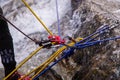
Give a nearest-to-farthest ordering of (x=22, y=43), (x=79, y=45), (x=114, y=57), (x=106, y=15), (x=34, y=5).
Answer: (x=79, y=45), (x=114, y=57), (x=106, y=15), (x=22, y=43), (x=34, y=5)

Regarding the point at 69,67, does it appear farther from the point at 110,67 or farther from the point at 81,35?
the point at 110,67

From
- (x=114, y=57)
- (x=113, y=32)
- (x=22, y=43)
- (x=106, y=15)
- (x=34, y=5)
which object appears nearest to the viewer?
(x=114, y=57)

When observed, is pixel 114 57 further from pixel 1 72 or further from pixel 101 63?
pixel 1 72

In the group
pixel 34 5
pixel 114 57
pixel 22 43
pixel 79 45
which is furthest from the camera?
pixel 34 5

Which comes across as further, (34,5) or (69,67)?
(34,5)

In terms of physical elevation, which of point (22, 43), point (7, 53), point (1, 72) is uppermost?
point (7, 53)

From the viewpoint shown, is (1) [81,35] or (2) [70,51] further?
(1) [81,35]

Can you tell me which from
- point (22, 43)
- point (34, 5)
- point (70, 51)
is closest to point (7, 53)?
point (70, 51)

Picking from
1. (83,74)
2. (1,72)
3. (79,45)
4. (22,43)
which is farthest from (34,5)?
(79,45)

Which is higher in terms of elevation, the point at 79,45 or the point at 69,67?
the point at 79,45
